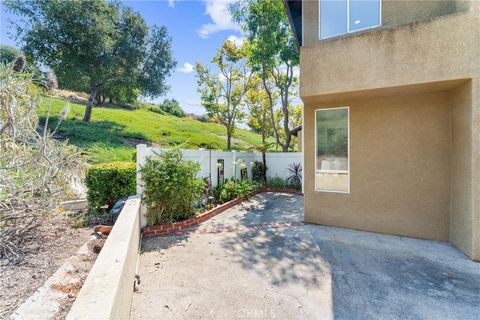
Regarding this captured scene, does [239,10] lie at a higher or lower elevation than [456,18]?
higher

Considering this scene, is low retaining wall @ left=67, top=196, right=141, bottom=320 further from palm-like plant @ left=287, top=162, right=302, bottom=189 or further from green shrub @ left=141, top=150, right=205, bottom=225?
palm-like plant @ left=287, top=162, right=302, bottom=189

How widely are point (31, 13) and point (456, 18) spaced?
92.5ft

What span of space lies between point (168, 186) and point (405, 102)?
7126 mm

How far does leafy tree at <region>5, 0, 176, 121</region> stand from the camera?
63.5 feet

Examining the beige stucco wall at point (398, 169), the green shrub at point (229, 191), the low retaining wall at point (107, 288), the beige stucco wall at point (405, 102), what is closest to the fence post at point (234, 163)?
the green shrub at point (229, 191)

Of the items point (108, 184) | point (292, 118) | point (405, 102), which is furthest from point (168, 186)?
point (292, 118)

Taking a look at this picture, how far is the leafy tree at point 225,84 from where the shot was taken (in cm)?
1950

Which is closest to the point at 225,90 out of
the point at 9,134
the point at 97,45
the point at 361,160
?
the point at 97,45

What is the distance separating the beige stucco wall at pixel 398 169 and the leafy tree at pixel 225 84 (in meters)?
14.1

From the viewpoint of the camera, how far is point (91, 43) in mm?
20156

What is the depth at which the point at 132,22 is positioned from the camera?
22562 mm

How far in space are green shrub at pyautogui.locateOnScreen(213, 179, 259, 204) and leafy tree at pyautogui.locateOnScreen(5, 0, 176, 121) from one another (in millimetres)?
17576

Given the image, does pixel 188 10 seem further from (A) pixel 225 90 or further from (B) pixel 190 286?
(B) pixel 190 286

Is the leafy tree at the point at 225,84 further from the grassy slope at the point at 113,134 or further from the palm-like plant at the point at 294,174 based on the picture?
the palm-like plant at the point at 294,174
